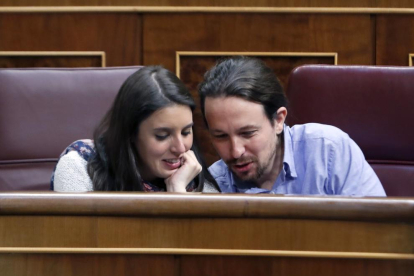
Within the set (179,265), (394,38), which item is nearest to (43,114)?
(179,265)

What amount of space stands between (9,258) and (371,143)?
50 cm

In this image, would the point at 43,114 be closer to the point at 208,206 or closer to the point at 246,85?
the point at 246,85

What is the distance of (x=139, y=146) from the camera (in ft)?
2.48

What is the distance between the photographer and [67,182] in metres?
0.72

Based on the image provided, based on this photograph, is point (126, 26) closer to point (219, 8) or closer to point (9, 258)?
point (219, 8)

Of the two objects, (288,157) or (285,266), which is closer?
(285,266)

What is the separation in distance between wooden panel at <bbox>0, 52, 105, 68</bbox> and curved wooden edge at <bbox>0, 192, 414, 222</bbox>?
0.68 meters

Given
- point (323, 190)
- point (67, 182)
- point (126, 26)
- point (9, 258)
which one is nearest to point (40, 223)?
point (9, 258)

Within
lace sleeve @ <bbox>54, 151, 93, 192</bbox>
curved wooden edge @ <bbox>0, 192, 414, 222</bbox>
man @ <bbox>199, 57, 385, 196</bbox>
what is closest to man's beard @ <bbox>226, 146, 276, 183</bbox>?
man @ <bbox>199, 57, 385, 196</bbox>

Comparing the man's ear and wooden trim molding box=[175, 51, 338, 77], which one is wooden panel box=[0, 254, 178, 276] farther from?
wooden trim molding box=[175, 51, 338, 77]

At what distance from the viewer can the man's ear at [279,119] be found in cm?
78

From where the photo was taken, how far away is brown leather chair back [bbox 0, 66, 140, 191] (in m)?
0.81

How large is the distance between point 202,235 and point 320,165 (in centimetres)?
37

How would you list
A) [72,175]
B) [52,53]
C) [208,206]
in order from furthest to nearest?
[52,53] → [72,175] → [208,206]
